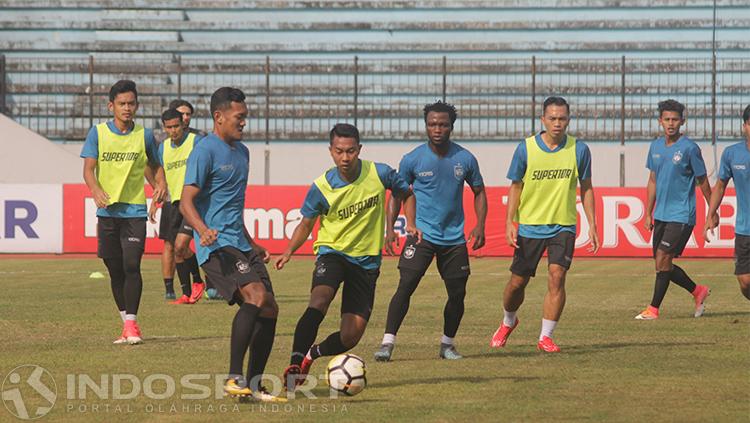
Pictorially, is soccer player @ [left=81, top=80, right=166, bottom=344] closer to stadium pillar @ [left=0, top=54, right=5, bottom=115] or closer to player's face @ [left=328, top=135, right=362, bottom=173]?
player's face @ [left=328, top=135, right=362, bottom=173]

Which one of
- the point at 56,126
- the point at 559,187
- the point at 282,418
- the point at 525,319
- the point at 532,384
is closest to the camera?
the point at 282,418

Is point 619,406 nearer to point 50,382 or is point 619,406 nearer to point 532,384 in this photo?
point 532,384

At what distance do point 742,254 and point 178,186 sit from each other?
268 inches

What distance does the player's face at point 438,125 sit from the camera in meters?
11.2

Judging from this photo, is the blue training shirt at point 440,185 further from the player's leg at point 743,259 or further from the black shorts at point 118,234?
the player's leg at point 743,259

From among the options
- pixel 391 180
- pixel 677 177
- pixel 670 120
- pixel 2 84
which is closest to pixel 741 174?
pixel 670 120

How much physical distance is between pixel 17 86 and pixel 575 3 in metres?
15.2

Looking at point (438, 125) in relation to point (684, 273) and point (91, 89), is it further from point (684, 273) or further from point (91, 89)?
point (91, 89)

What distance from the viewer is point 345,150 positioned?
9484 mm

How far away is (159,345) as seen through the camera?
40.0 feet

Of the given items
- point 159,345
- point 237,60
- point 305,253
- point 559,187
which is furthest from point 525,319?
point 237,60

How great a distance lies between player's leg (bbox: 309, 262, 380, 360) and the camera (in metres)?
9.58

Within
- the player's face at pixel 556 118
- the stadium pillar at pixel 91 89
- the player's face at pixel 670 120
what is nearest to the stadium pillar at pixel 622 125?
the stadium pillar at pixel 91 89

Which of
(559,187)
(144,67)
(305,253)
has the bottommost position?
(305,253)
